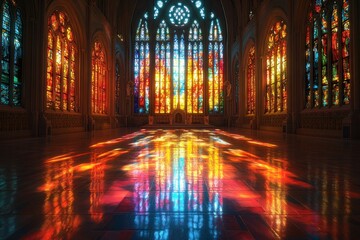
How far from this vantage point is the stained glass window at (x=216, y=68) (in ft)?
145

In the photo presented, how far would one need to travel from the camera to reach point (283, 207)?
10.4ft

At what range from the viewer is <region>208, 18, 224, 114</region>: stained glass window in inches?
1742

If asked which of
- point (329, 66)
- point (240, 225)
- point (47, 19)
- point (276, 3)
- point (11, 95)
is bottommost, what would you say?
point (240, 225)

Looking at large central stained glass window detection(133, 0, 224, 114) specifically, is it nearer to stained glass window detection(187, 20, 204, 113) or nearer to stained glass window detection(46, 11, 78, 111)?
stained glass window detection(187, 20, 204, 113)

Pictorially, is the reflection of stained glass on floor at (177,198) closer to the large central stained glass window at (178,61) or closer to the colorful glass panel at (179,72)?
the large central stained glass window at (178,61)

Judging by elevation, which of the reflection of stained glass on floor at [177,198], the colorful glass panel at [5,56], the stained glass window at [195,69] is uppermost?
the stained glass window at [195,69]

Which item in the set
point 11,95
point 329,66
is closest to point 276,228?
point 11,95

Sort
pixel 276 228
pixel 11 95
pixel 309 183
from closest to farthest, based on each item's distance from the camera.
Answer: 1. pixel 276 228
2. pixel 309 183
3. pixel 11 95

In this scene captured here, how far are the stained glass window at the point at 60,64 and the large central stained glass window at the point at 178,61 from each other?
816 inches

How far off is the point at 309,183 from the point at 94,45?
1039 inches

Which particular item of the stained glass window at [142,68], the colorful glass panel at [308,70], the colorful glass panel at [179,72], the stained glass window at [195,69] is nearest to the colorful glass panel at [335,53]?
the colorful glass panel at [308,70]

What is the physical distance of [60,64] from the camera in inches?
833

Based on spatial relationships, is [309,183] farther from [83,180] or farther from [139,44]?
[139,44]

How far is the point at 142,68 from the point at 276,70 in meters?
23.6
